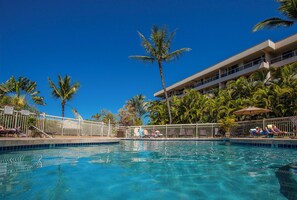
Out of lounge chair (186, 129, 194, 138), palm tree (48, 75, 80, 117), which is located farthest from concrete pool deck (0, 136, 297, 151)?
palm tree (48, 75, 80, 117)

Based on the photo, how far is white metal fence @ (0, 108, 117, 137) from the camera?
905cm

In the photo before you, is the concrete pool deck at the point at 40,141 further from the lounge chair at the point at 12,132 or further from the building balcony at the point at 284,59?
the building balcony at the point at 284,59

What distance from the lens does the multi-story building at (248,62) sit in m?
24.9

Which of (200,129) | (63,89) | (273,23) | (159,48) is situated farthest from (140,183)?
(63,89)

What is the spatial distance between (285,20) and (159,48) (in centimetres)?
1298

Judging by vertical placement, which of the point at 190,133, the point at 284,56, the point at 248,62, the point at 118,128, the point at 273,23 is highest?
the point at 248,62

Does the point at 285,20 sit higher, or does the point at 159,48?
the point at 159,48

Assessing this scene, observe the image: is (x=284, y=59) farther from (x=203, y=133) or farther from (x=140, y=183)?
(x=140, y=183)

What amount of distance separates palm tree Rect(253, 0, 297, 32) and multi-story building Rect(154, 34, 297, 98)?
14.8m

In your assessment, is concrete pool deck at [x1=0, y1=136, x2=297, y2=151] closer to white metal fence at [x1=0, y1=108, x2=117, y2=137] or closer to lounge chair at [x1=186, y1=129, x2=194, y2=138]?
white metal fence at [x1=0, y1=108, x2=117, y2=137]

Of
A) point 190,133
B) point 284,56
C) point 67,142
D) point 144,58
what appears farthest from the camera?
point 284,56

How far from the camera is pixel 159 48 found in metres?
22.7

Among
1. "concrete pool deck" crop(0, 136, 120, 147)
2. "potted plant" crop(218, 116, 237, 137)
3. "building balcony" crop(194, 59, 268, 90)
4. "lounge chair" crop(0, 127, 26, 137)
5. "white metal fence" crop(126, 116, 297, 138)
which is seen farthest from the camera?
"building balcony" crop(194, 59, 268, 90)

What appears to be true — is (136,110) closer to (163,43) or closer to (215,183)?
(163,43)
